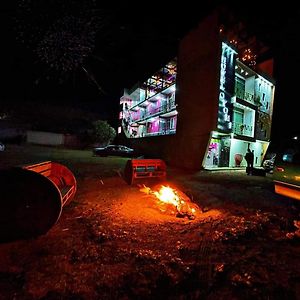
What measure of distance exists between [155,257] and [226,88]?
63.1 feet

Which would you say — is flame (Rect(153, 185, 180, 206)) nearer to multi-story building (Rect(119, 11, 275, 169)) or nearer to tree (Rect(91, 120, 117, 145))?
multi-story building (Rect(119, 11, 275, 169))

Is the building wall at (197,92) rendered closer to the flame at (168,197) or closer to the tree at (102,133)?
the flame at (168,197)

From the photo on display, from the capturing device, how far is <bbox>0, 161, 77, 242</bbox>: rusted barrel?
4121mm

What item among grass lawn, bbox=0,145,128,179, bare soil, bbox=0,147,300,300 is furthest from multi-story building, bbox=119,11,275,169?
bare soil, bbox=0,147,300,300

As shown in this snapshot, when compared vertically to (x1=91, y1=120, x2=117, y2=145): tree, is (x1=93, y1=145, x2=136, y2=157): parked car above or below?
below

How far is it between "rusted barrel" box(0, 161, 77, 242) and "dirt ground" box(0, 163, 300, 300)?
0.78ft

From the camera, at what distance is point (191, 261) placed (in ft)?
12.6

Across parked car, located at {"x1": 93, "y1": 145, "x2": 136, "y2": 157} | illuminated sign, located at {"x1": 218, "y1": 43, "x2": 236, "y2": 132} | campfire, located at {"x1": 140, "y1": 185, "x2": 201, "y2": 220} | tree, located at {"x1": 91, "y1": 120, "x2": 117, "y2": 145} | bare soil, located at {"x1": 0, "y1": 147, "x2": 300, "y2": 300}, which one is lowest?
bare soil, located at {"x1": 0, "y1": 147, "x2": 300, "y2": 300}

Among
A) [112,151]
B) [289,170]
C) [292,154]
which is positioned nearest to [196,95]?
[112,151]

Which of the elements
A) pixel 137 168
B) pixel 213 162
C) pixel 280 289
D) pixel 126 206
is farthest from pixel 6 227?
pixel 213 162

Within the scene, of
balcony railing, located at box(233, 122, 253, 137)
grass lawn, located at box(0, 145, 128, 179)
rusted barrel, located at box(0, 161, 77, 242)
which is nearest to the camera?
rusted barrel, located at box(0, 161, 77, 242)

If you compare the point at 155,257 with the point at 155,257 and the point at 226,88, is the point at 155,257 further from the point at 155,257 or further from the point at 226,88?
the point at 226,88

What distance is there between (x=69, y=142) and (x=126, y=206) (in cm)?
4587

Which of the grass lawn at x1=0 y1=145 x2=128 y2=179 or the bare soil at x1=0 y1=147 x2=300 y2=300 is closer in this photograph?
the bare soil at x1=0 y1=147 x2=300 y2=300
